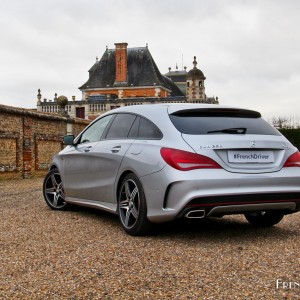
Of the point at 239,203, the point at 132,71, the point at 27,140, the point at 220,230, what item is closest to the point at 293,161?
the point at 239,203

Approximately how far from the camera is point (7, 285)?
141 inches

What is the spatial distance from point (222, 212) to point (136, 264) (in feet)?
3.82

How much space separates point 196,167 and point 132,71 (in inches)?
Answer: 2714

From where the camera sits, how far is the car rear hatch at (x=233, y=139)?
197 inches

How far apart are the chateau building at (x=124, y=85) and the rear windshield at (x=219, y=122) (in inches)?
2541

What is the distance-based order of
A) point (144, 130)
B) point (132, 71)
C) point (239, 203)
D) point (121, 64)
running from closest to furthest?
point (239, 203) < point (144, 130) < point (121, 64) < point (132, 71)

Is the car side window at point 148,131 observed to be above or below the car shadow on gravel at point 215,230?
above

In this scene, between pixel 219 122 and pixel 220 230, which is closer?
pixel 219 122

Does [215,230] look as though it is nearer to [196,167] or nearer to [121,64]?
[196,167]

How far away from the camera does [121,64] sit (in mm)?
71938

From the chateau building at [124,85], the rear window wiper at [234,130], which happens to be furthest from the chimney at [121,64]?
the rear window wiper at [234,130]

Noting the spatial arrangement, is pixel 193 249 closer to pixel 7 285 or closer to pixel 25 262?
pixel 25 262

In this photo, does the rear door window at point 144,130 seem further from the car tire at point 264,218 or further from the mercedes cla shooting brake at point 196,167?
the car tire at point 264,218

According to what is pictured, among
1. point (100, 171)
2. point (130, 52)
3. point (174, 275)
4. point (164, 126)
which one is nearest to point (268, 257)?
point (174, 275)
